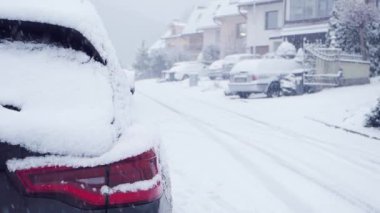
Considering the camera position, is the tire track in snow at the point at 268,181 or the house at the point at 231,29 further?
the house at the point at 231,29

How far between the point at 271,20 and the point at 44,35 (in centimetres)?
3696

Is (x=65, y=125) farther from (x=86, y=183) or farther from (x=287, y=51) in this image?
(x=287, y=51)

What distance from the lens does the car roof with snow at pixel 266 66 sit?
18.8 m

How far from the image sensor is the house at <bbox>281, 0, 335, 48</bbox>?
105ft

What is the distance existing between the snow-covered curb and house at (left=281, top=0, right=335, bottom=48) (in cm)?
3058

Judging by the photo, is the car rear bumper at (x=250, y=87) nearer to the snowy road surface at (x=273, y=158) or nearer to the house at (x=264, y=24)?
the snowy road surface at (x=273, y=158)

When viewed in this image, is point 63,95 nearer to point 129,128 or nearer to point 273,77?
point 129,128

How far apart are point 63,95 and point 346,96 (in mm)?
15205

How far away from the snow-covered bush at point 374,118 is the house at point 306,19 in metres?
21.3

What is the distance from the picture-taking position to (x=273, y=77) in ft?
61.7

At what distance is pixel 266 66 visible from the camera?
18.9 meters

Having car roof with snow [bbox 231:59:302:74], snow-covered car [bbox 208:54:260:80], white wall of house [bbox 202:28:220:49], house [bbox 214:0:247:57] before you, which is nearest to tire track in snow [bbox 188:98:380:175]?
car roof with snow [bbox 231:59:302:74]

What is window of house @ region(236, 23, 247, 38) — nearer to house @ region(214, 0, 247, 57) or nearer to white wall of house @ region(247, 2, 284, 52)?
house @ region(214, 0, 247, 57)

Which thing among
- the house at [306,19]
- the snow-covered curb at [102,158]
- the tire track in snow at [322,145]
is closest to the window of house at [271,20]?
the house at [306,19]
